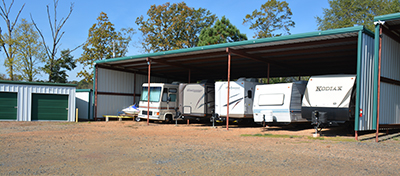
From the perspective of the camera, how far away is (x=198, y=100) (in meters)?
18.5

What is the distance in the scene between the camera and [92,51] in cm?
3650

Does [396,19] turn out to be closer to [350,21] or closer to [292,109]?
[292,109]

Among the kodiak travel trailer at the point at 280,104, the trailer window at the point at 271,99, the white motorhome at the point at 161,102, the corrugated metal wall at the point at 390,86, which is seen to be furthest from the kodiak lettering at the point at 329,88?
the white motorhome at the point at 161,102

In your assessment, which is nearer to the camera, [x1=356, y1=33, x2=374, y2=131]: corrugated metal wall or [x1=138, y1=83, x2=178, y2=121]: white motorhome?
[x1=356, y1=33, x2=374, y2=131]: corrugated metal wall

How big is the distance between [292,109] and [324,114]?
2.44 metres

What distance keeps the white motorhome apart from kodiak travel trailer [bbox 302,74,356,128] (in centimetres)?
930

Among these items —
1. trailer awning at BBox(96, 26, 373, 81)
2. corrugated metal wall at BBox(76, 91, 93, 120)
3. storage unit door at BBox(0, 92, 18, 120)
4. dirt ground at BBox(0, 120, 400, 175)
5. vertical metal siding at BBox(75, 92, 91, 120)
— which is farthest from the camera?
vertical metal siding at BBox(75, 92, 91, 120)

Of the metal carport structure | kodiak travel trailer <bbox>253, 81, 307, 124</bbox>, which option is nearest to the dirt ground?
the metal carport structure

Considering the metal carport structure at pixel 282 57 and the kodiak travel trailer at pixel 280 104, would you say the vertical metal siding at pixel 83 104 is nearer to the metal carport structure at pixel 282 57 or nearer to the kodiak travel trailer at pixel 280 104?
the metal carport structure at pixel 282 57

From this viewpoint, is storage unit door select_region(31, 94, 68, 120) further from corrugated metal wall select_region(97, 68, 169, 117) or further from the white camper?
the white camper

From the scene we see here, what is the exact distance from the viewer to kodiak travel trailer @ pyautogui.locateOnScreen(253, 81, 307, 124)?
1431 cm

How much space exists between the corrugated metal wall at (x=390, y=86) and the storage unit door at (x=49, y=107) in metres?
18.0

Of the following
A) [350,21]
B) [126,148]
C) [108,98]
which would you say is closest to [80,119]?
[108,98]

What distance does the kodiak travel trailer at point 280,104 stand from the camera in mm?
14312
